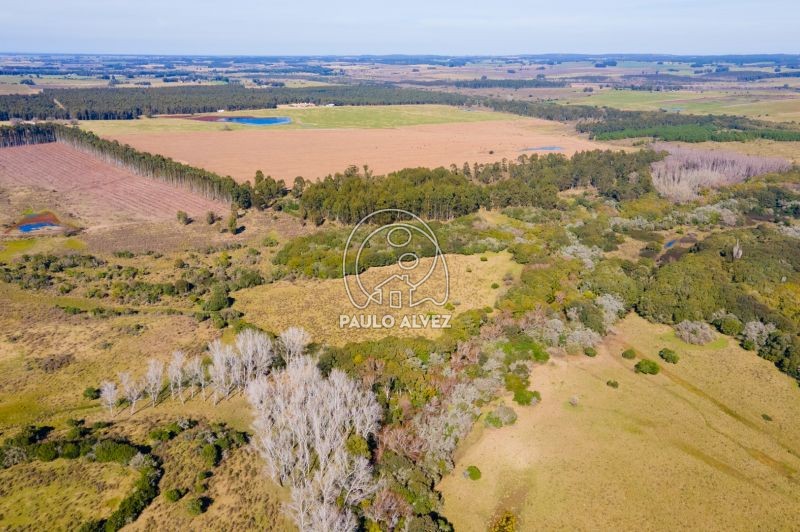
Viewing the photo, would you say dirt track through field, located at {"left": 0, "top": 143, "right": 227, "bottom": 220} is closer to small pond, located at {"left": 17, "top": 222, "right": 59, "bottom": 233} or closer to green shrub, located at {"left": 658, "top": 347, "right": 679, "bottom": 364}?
small pond, located at {"left": 17, "top": 222, "right": 59, "bottom": 233}

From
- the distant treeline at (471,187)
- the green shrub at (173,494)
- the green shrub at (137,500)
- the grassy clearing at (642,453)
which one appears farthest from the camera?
the distant treeline at (471,187)

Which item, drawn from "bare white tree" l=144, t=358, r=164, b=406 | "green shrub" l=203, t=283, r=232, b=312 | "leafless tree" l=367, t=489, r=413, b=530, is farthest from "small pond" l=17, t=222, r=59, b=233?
"leafless tree" l=367, t=489, r=413, b=530

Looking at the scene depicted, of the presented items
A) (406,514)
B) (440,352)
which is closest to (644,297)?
(440,352)

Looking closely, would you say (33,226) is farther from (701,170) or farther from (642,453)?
(701,170)

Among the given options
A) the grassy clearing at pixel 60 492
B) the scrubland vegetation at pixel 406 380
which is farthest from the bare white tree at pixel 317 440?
the grassy clearing at pixel 60 492

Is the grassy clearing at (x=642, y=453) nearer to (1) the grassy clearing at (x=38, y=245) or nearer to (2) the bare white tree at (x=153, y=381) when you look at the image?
(2) the bare white tree at (x=153, y=381)

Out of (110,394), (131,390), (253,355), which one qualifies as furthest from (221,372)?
(110,394)
